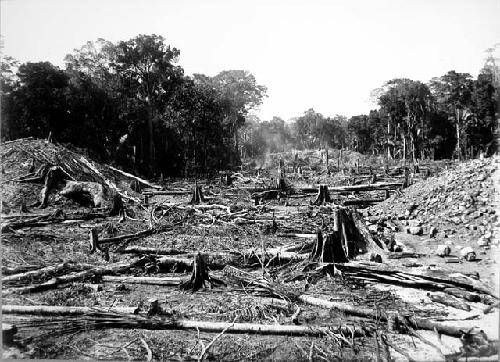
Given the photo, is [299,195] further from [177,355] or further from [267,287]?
[177,355]

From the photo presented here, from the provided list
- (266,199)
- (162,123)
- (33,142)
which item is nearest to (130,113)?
(162,123)

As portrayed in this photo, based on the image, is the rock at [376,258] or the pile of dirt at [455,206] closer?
the rock at [376,258]

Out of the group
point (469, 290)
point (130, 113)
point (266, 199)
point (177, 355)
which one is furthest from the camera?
point (130, 113)

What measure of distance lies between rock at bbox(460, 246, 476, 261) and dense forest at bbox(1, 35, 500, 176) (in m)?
14.5

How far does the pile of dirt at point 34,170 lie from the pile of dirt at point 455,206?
8.98m

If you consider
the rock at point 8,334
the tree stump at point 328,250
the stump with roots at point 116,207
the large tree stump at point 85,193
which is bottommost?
the rock at point 8,334

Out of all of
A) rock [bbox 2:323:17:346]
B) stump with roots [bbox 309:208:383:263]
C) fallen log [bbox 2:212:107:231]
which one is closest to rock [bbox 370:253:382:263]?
stump with roots [bbox 309:208:383:263]

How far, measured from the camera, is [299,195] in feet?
54.4

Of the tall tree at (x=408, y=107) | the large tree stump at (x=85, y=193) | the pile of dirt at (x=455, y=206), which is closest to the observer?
the pile of dirt at (x=455, y=206)

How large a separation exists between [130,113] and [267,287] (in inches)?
896

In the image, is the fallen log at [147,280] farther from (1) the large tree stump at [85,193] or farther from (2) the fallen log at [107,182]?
(2) the fallen log at [107,182]

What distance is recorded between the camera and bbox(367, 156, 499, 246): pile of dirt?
7.69 meters

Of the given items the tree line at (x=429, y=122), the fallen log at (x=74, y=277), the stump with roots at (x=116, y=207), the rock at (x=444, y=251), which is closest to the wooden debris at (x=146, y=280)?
the fallen log at (x=74, y=277)

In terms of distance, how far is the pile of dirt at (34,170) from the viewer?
37.0 ft
